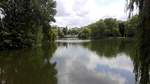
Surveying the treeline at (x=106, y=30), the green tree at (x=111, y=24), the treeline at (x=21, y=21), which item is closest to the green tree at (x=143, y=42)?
the treeline at (x=21, y=21)

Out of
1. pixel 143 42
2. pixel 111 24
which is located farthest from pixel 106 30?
pixel 143 42

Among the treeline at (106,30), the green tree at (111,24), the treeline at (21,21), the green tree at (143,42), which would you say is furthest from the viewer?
the green tree at (111,24)

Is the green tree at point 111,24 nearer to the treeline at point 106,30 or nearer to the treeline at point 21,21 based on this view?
the treeline at point 106,30

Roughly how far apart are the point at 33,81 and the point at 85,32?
266ft

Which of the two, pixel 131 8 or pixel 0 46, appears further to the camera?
pixel 0 46

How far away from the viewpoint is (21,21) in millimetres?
33844

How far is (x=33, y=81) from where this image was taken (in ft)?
36.8

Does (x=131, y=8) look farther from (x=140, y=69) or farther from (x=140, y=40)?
(x=140, y=69)

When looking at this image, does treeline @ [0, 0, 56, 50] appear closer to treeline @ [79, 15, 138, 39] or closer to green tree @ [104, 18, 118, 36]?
treeline @ [79, 15, 138, 39]

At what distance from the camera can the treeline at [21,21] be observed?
30859 mm

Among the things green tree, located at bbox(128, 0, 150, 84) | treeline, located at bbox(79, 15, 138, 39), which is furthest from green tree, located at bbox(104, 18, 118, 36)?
green tree, located at bbox(128, 0, 150, 84)

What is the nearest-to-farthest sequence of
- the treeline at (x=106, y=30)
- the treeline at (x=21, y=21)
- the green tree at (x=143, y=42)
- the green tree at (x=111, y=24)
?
the green tree at (x=143, y=42) < the treeline at (x=21, y=21) < the treeline at (x=106, y=30) < the green tree at (x=111, y=24)

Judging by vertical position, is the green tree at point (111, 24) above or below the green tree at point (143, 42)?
above

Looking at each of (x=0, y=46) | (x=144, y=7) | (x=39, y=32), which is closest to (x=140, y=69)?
(x=144, y=7)
